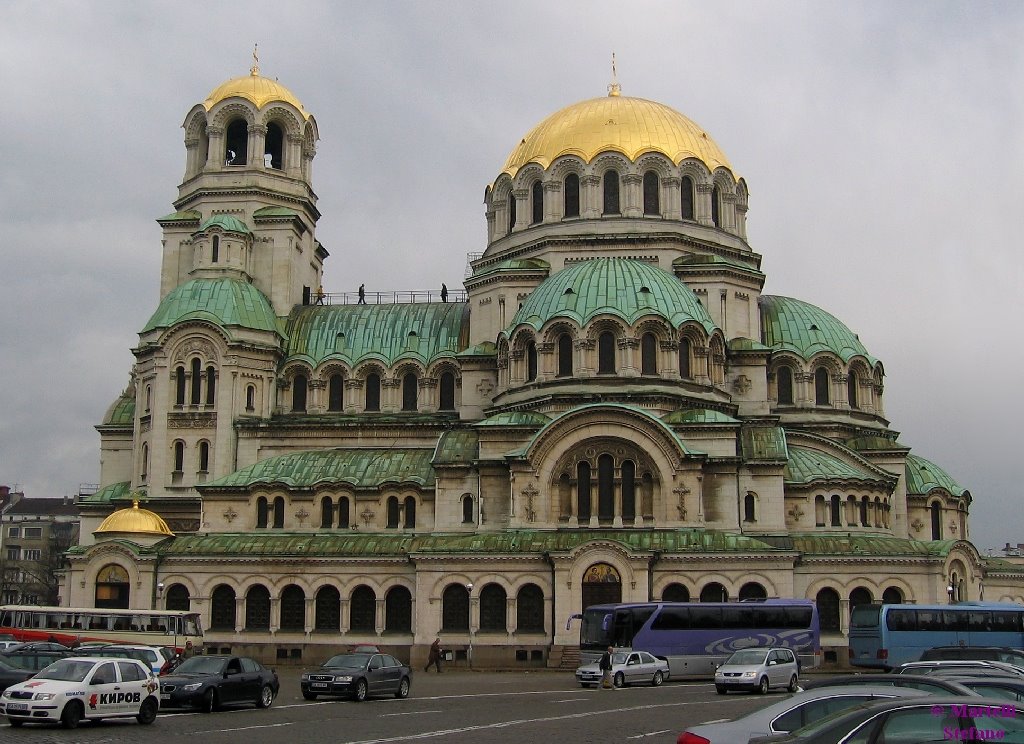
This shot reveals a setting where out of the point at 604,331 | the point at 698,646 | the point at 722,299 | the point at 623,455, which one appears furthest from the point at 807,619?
the point at 722,299

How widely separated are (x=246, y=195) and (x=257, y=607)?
24543mm

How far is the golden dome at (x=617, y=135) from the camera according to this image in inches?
2650

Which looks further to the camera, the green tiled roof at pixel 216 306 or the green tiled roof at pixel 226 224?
the green tiled roof at pixel 226 224

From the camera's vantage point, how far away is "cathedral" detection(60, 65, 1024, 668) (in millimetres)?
54531

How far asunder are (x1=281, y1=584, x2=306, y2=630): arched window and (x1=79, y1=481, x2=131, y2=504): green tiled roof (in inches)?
551

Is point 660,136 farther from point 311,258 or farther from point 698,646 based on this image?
point 698,646

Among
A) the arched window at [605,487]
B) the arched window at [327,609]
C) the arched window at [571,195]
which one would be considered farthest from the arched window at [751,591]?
the arched window at [571,195]

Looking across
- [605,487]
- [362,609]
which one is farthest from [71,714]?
[605,487]

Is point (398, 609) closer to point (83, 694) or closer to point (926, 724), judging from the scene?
point (83, 694)

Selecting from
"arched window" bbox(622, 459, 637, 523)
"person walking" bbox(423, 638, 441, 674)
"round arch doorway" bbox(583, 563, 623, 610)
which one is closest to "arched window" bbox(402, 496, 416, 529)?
"person walking" bbox(423, 638, 441, 674)

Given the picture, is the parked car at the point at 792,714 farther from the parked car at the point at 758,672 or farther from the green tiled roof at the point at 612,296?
the green tiled roof at the point at 612,296

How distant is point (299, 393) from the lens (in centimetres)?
6781

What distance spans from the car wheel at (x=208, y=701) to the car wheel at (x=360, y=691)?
471cm

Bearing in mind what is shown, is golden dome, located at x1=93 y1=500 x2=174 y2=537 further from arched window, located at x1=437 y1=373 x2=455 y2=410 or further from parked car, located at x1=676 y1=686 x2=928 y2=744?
parked car, located at x1=676 y1=686 x2=928 y2=744
